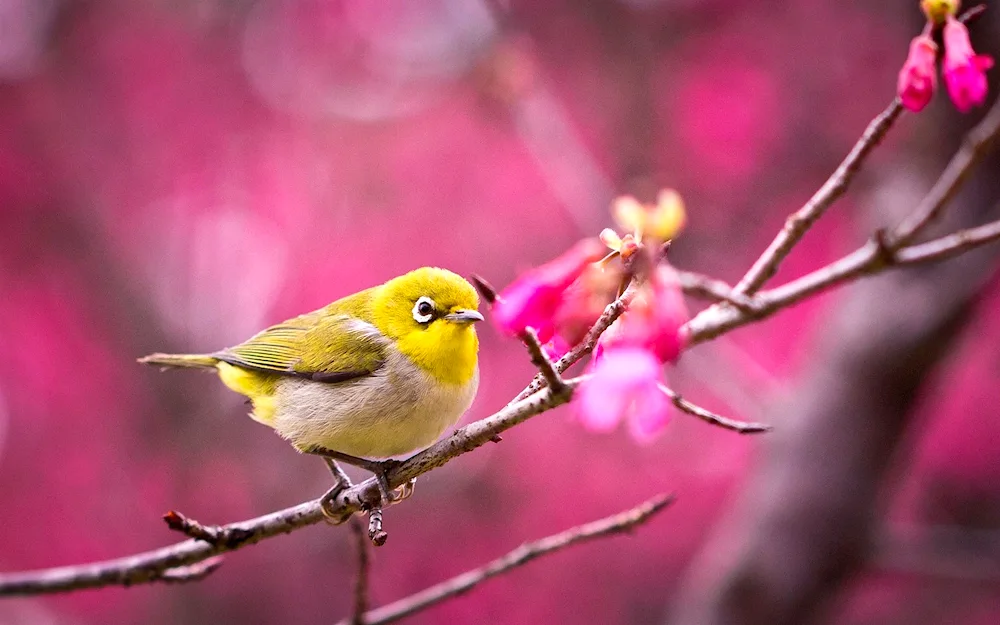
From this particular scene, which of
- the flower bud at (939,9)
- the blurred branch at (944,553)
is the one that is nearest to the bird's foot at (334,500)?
the flower bud at (939,9)

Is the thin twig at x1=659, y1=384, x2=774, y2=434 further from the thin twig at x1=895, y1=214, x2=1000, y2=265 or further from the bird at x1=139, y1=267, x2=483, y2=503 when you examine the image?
the bird at x1=139, y1=267, x2=483, y2=503

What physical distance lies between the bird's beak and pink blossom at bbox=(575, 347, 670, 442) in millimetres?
809

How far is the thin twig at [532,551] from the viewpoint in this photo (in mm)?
1929

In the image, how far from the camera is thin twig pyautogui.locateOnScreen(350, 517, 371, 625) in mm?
1981

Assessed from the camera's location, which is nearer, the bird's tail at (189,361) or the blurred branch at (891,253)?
the blurred branch at (891,253)

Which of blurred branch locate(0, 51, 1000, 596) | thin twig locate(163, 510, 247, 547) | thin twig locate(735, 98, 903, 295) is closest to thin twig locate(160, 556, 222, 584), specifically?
blurred branch locate(0, 51, 1000, 596)

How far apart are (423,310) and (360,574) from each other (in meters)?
0.74

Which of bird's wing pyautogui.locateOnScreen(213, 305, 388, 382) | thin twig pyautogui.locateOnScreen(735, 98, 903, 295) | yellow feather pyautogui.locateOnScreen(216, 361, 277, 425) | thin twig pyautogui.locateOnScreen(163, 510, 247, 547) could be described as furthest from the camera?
yellow feather pyautogui.locateOnScreen(216, 361, 277, 425)

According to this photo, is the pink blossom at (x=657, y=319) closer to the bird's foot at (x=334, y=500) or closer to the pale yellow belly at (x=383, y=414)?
the bird's foot at (x=334, y=500)

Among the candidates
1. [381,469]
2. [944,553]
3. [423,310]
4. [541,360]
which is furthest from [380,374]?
[944,553]

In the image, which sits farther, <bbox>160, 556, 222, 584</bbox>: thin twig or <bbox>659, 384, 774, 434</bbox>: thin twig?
<bbox>160, 556, 222, 584</bbox>: thin twig

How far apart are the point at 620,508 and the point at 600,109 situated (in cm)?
282

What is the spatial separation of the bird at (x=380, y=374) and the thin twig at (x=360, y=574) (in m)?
0.21

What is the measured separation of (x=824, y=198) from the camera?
1603mm
